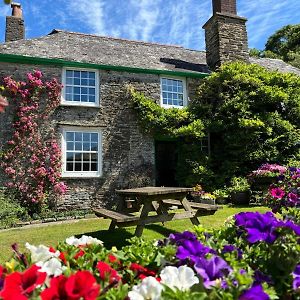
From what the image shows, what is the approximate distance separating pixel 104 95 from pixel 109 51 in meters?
2.76

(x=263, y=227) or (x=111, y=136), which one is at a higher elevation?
(x=111, y=136)

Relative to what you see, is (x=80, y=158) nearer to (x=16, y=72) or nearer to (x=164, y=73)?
(x=16, y=72)

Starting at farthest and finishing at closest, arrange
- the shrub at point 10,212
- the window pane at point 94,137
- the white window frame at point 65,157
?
the window pane at point 94,137 < the white window frame at point 65,157 < the shrub at point 10,212

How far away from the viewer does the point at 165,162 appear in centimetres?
1459

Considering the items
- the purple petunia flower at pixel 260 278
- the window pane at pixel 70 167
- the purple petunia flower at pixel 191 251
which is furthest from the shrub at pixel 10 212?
the purple petunia flower at pixel 260 278

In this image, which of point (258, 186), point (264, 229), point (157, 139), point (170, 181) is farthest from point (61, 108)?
point (264, 229)

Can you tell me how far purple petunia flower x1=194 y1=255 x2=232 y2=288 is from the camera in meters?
1.43

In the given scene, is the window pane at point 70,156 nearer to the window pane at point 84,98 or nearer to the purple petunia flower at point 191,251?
the window pane at point 84,98

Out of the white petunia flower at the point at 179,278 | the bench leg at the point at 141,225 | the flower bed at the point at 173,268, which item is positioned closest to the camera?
the flower bed at the point at 173,268

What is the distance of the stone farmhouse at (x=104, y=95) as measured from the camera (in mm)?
12500

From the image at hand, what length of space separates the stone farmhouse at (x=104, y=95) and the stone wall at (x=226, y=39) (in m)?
0.05

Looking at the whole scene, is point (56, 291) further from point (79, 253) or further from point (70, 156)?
point (70, 156)

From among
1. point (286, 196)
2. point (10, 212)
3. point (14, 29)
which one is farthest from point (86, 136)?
point (286, 196)

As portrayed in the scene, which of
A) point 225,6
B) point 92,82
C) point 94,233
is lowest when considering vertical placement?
point 94,233
